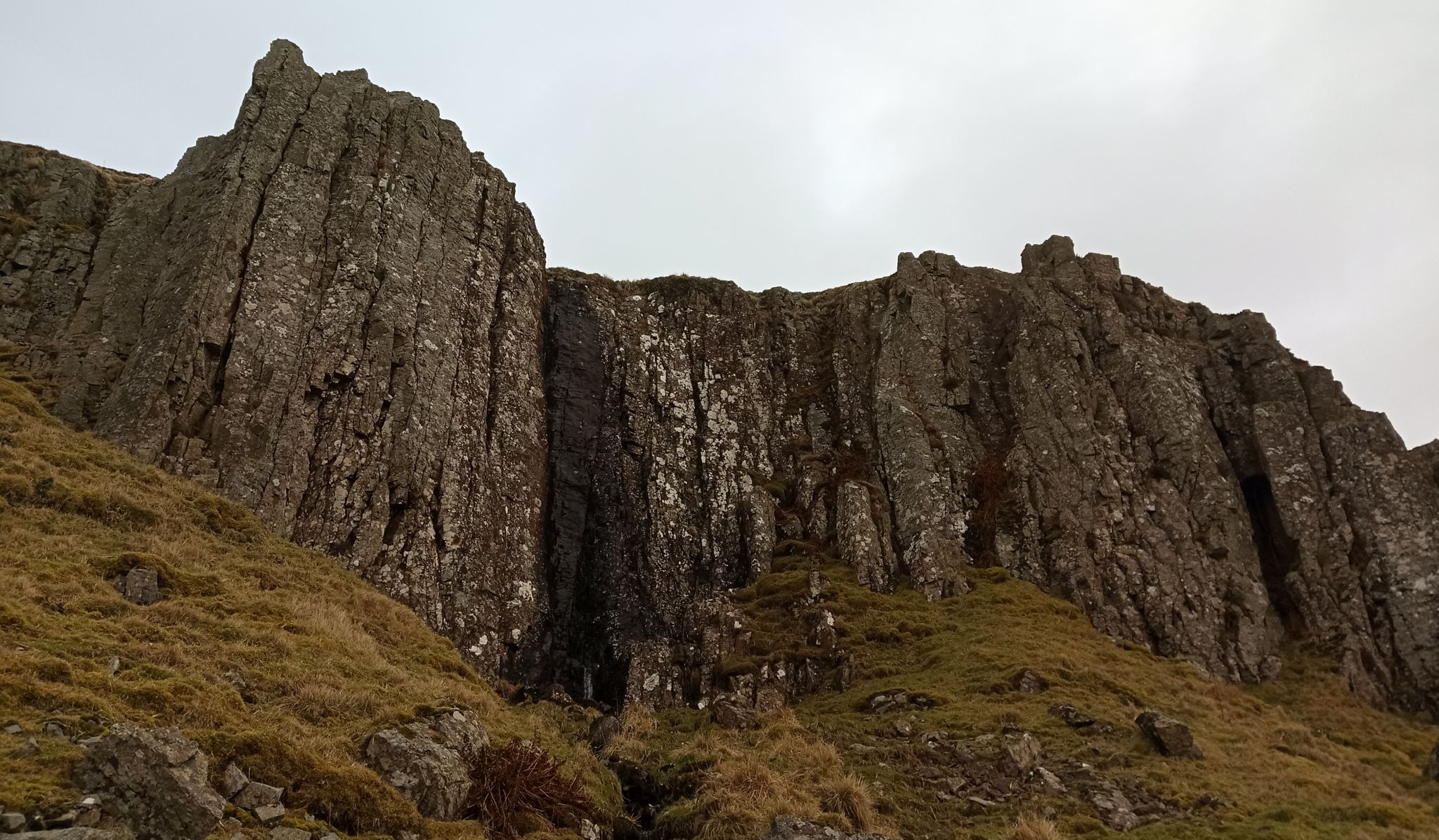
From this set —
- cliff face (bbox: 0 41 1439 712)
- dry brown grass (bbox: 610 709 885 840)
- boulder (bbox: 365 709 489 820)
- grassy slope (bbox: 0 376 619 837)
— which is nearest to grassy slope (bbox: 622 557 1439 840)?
dry brown grass (bbox: 610 709 885 840)

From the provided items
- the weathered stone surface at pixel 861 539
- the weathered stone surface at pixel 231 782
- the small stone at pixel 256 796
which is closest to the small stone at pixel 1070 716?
the weathered stone surface at pixel 861 539

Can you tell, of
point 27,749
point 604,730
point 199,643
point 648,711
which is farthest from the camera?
point 648,711

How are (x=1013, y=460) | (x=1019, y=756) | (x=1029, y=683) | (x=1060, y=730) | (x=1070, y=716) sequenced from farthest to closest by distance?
(x=1013, y=460) → (x=1029, y=683) → (x=1070, y=716) → (x=1060, y=730) → (x=1019, y=756)

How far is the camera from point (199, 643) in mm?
18062

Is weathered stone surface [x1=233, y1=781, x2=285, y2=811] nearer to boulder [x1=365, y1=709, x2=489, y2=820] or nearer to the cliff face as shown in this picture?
boulder [x1=365, y1=709, x2=489, y2=820]

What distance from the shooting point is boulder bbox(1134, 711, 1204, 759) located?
2275 centimetres

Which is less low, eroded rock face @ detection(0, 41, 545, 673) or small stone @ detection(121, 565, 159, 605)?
eroded rock face @ detection(0, 41, 545, 673)

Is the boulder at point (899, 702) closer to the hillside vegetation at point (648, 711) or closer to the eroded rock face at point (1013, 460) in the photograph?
the hillside vegetation at point (648, 711)

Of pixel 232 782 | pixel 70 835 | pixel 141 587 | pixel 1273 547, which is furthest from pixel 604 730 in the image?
pixel 1273 547

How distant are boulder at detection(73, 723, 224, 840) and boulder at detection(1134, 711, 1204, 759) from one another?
72.7 ft

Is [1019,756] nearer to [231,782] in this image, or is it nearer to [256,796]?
[256,796]

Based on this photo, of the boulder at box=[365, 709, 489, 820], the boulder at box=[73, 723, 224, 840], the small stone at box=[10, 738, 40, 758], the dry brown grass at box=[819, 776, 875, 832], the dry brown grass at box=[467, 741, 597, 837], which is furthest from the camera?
the dry brown grass at box=[819, 776, 875, 832]

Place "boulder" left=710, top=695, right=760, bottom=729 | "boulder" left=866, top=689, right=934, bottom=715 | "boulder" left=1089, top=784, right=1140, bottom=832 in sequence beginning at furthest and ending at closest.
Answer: "boulder" left=866, top=689, right=934, bottom=715
"boulder" left=710, top=695, right=760, bottom=729
"boulder" left=1089, top=784, right=1140, bottom=832

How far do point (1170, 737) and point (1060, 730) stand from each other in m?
2.85
